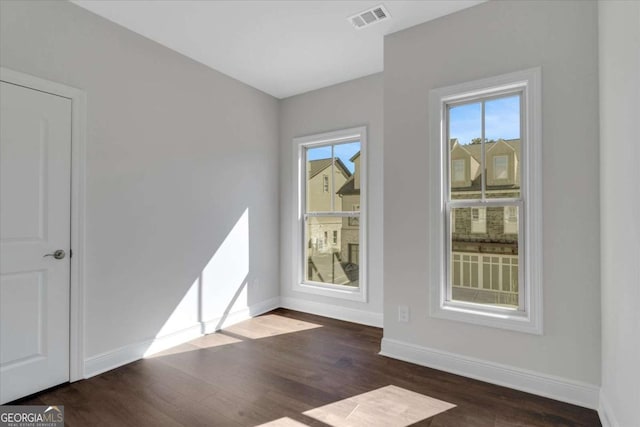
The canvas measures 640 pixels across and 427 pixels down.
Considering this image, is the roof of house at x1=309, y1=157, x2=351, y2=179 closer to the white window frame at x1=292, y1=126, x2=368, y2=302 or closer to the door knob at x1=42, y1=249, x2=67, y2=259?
the white window frame at x1=292, y1=126, x2=368, y2=302

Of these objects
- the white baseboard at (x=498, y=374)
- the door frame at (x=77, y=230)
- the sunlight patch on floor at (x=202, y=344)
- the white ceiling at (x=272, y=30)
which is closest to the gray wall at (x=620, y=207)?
the white baseboard at (x=498, y=374)

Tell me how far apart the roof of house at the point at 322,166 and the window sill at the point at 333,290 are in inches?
56.8

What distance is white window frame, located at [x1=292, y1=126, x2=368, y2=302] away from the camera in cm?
375

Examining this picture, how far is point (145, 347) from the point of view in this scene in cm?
287

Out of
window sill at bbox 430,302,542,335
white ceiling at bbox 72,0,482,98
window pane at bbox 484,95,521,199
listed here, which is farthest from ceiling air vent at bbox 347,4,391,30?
window sill at bbox 430,302,542,335

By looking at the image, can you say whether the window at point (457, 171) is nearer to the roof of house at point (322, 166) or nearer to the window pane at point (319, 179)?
the roof of house at point (322, 166)

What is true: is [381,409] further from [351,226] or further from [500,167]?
[351,226]

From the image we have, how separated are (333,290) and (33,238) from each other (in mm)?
2943

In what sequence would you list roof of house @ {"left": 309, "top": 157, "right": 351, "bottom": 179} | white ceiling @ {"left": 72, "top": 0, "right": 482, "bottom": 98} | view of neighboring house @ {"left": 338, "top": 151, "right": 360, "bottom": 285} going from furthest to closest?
1. roof of house @ {"left": 309, "top": 157, "right": 351, "bottom": 179}
2. view of neighboring house @ {"left": 338, "top": 151, "right": 360, "bottom": 285}
3. white ceiling @ {"left": 72, "top": 0, "right": 482, "bottom": 98}

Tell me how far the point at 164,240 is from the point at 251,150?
159cm

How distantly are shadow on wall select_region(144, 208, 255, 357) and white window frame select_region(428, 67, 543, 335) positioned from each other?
2270 millimetres

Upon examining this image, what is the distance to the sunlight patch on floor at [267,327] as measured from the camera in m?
3.45

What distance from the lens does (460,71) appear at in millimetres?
A: 2602

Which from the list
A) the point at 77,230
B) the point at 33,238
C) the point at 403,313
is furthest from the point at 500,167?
the point at 33,238
